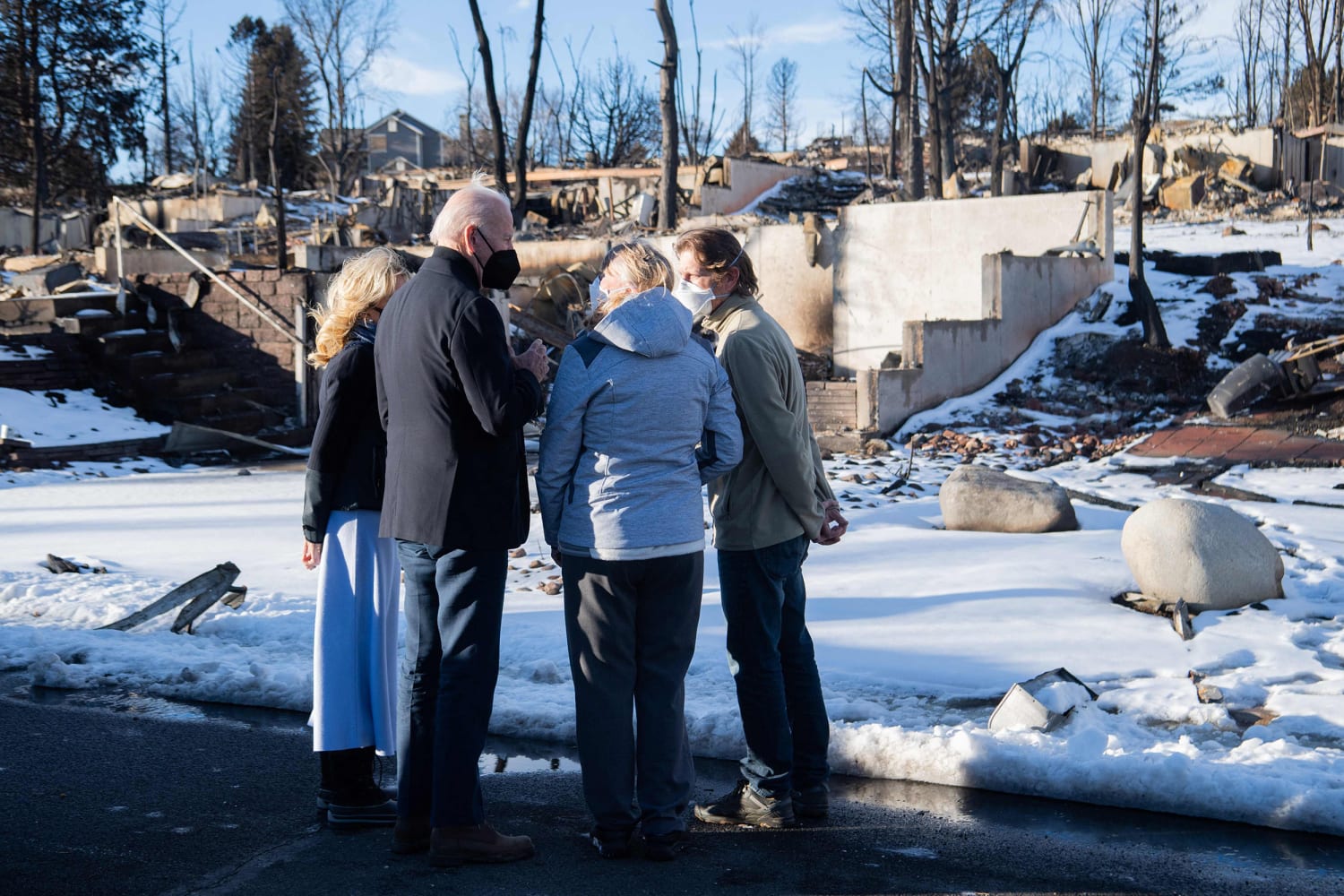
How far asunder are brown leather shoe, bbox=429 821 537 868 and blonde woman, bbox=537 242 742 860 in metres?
0.28

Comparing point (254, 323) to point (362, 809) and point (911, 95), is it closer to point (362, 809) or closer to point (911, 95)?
point (362, 809)

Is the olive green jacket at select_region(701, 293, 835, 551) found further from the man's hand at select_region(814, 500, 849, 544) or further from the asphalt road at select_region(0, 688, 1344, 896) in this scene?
the asphalt road at select_region(0, 688, 1344, 896)

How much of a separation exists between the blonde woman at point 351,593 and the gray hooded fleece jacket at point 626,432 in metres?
0.72

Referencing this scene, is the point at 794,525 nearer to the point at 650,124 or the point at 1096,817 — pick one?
the point at 1096,817

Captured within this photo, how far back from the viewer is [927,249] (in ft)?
55.6

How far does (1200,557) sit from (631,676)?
3797 millimetres

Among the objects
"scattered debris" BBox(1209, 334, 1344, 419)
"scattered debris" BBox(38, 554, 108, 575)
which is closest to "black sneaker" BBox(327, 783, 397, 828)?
"scattered debris" BBox(38, 554, 108, 575)

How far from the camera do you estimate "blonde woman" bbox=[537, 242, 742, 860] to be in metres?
3.48

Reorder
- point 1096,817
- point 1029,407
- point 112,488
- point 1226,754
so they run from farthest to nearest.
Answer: point 1029,407 < point 112,488 < point 1226,754 < point 1096,817

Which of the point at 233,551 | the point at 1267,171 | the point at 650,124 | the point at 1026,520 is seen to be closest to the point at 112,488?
the point at 233,551

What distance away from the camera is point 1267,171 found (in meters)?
30.3

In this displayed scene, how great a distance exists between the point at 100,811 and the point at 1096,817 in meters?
3.22

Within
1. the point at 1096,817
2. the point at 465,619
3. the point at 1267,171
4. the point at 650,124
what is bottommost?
the point at 1096,817

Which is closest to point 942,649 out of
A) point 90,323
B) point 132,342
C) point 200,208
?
point 132,342
